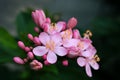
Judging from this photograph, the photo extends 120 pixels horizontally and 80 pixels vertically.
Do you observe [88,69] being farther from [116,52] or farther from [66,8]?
[66,8]

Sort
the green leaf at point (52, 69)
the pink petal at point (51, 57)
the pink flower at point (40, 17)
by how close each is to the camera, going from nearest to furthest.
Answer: the pink petal at point (51, 57) → the pink flower at point (40, 17) → the green leaf at point (52, 69)

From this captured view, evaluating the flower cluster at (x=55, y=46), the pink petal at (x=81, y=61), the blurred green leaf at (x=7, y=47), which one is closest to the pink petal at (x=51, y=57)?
the flower cluster at (x=55, y=46)

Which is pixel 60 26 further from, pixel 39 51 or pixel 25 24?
pixel 25 24

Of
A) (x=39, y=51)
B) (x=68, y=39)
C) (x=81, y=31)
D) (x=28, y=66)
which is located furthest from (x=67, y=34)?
(x=81, y=31)

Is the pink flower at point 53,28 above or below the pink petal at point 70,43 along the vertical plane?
above

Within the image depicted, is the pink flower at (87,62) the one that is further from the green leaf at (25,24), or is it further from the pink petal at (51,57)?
the green leaf at (25,24)

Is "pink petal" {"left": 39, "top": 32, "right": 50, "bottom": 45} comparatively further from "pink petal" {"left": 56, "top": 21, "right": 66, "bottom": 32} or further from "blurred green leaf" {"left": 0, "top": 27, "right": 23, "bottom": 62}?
"blurred green leaf" {"left": 0, "top": 27, "right": 23, "bottom": 62}
